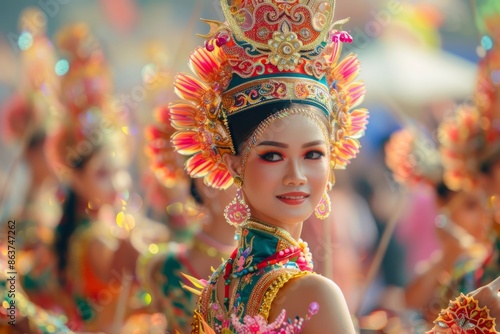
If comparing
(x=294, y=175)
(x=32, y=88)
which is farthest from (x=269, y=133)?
(x=32, y=88)

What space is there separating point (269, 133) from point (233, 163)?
0.64ft

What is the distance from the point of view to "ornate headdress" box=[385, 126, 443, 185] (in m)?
6.69

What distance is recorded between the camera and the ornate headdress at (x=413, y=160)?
6.69m

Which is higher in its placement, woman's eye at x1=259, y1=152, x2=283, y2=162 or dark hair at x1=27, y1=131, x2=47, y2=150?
woman's eye at x1=259, y1=152, x2=283, y2=162

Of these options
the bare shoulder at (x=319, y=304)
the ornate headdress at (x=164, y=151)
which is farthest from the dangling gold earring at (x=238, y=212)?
the ornate headdress at (x=164, y=151)

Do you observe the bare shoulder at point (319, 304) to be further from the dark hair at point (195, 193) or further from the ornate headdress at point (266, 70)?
the dark hair at point (195, 193)

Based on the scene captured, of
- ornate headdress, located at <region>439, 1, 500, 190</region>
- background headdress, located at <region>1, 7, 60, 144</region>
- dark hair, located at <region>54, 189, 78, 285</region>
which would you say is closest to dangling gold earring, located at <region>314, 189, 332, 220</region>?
ornate headdress, located at <region>439, 1, 500, 190</region>

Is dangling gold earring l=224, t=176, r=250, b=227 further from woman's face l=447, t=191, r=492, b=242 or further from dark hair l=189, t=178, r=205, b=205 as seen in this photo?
woman's face l=447, t=191, r=492, b=242

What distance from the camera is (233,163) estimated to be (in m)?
2.84

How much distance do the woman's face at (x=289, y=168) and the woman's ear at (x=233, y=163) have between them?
11cm

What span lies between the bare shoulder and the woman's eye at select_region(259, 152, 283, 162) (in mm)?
355

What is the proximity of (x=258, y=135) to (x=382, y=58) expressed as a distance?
620cm

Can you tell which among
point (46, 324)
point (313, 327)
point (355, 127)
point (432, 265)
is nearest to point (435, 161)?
point (432, 265)

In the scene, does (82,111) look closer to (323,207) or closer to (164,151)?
(164,151)
